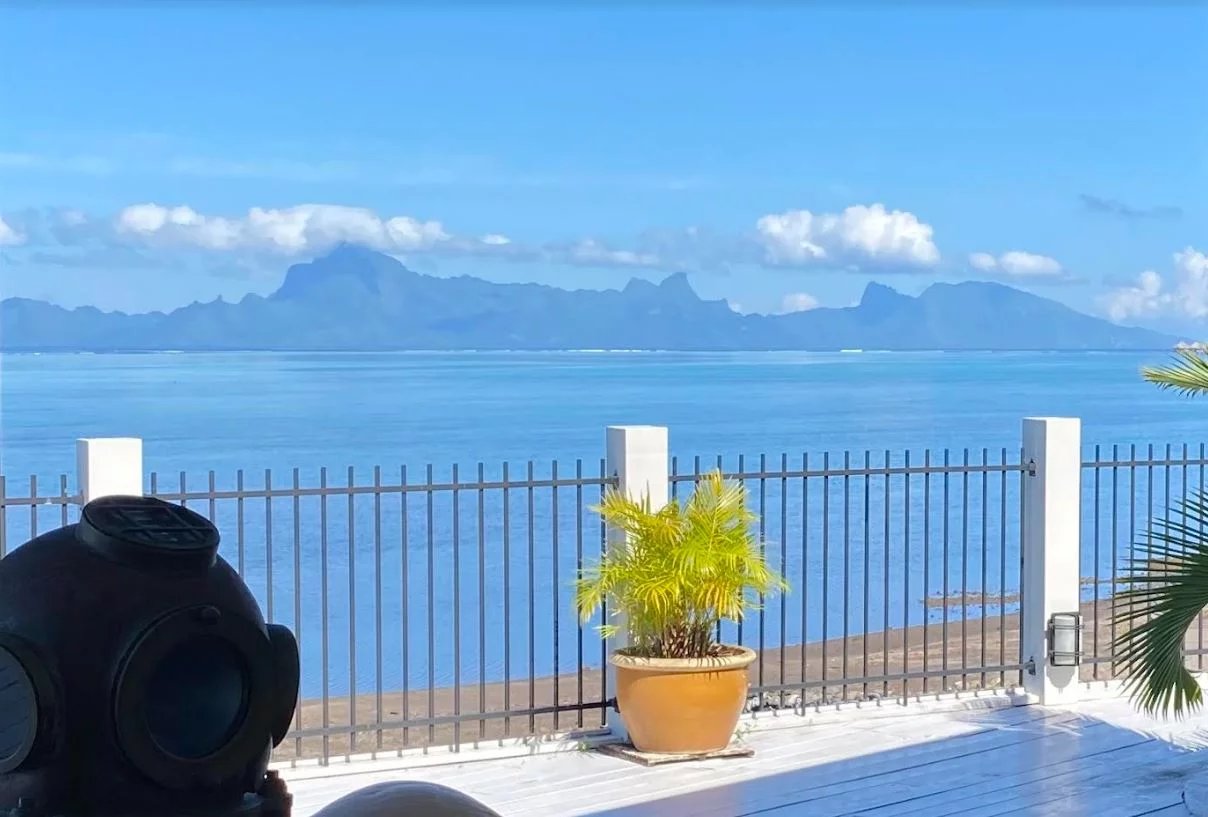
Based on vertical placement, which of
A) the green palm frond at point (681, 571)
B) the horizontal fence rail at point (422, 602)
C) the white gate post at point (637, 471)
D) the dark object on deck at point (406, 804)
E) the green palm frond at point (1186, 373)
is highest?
the green palm frond at point (1186, 373)

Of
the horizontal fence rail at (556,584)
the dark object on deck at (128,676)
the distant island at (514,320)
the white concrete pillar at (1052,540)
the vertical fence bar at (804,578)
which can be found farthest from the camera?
the distant island at (514,320)

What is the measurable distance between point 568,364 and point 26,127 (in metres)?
53.8

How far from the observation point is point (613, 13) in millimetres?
70812

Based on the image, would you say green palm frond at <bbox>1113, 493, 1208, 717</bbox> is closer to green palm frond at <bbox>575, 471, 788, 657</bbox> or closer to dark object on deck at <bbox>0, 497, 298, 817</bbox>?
green palm frond at <bbox>575, 471, 788, 657</bbox>

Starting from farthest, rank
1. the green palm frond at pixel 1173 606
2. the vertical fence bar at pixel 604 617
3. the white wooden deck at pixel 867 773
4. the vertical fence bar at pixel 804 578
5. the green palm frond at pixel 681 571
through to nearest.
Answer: the vertical fence bar at pixel 804 578
the vertical fence bar at pixel 604 617
the green palm frond at pixel 681 571
the white wooden deck at pixel 867 773
the green palm frond at pixel 1173 606

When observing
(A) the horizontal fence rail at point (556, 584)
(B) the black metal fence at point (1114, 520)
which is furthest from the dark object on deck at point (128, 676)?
(B) the black metal fence at point (1114, 520)

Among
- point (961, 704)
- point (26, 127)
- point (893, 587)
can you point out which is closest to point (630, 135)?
point (26, 127)

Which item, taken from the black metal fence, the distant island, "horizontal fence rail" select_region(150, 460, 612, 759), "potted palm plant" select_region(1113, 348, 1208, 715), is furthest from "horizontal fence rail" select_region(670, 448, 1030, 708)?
the distant island

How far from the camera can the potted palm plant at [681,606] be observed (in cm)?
700

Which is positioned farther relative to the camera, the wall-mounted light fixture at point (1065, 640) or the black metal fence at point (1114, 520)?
the black metal fence at point (1114, 520)

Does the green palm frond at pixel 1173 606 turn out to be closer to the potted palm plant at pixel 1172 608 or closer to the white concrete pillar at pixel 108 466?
the potted palm plant at pixel 1172 608

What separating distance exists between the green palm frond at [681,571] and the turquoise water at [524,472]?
528 millimetres

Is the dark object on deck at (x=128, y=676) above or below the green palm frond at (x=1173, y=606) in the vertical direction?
above

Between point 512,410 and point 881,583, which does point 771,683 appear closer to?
point 881,583
